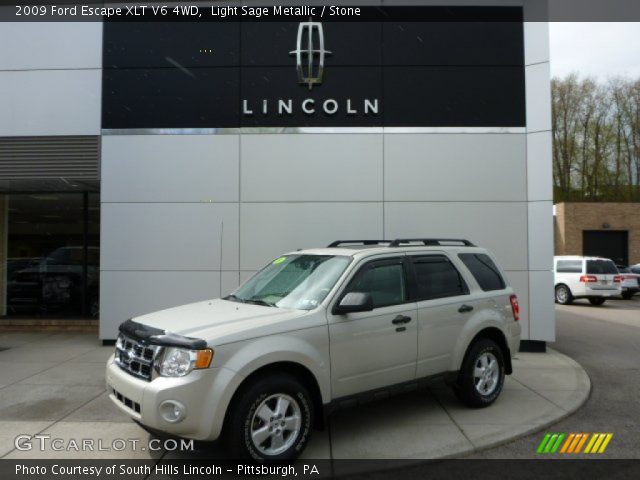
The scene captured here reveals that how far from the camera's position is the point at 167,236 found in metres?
9.15

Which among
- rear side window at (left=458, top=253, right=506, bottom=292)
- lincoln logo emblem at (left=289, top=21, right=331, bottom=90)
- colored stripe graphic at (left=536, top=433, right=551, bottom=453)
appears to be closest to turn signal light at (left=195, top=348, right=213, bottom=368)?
colored stripe graphic at (left=536, top=433, right=551, bottom=453)

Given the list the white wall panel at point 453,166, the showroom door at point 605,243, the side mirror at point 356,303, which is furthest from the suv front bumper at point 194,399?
the showroom door at point 605,243

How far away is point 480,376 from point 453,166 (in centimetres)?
464

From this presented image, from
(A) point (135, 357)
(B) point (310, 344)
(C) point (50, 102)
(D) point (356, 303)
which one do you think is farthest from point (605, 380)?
(C) point (50, 102)

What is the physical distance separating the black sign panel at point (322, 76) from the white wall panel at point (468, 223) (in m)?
1.57

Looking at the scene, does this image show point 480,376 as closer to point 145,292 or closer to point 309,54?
point 145,292

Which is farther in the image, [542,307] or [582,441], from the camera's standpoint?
[542,307]

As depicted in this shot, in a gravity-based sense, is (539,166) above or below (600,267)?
above

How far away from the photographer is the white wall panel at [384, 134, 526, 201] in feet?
29.6

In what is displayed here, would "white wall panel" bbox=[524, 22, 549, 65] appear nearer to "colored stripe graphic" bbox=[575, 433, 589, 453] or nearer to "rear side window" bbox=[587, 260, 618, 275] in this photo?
"colored stripe graphic" bbox=[575, 433, 589, 453]

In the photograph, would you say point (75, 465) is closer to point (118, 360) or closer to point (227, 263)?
point (118, 360)

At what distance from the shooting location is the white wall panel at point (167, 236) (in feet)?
29.9

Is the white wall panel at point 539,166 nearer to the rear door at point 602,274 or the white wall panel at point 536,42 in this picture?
the white wall panel at point 536,42

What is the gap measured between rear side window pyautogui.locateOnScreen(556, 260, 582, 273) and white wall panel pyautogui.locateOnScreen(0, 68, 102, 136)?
53.8 feet
